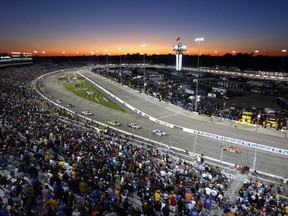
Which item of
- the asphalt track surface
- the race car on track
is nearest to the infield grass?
the asphalt track surface

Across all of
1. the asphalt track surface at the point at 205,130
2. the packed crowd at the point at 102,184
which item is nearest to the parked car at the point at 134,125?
the asphalt track surface at the point at 205,130

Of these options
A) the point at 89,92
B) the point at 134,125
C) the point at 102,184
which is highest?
the point at 102,184

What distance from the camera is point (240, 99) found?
234 ft

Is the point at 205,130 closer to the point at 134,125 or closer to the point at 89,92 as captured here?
the point at 134,125

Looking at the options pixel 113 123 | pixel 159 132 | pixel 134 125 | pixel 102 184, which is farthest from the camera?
pixel 113 123

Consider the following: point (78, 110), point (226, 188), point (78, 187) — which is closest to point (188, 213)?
point (78, 187)

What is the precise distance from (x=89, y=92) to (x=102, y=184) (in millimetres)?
56135

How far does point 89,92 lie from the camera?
6712 cm

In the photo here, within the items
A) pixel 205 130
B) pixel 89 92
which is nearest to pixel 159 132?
pixel 205 130

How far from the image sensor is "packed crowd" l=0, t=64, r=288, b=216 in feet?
34.6

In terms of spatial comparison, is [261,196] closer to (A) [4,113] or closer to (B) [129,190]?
(B) [129,190]

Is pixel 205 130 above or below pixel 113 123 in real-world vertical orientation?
below

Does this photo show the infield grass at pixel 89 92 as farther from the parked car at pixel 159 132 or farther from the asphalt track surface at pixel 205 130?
the parked car at pixel 159 132

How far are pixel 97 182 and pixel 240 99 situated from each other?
6500 cm
